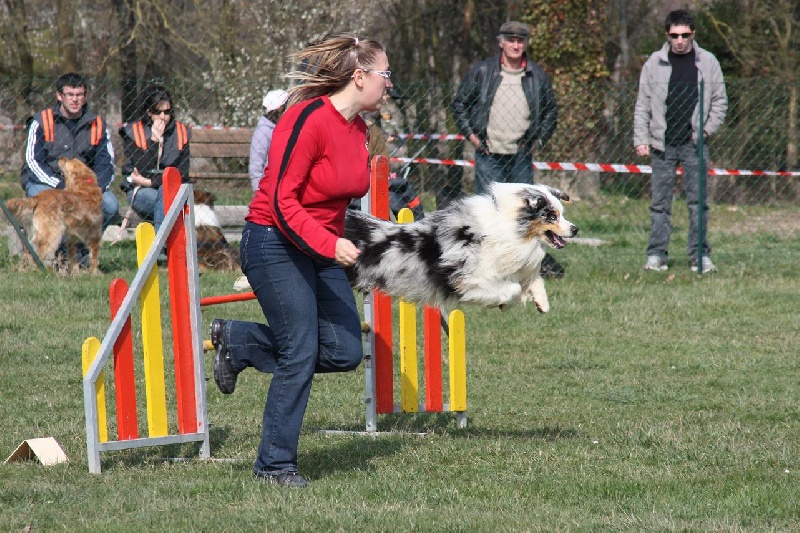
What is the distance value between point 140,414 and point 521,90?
4969 millimetres

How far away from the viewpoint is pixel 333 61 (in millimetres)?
4191

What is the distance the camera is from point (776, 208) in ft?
48.8

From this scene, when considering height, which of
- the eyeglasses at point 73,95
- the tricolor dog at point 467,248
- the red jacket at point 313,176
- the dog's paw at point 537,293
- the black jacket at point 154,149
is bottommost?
the dog's paw at point 537,293

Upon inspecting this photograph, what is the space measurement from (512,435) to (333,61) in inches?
87.6

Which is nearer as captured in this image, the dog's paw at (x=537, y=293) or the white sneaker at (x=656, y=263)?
the dog's paw at (x=537, y=293)

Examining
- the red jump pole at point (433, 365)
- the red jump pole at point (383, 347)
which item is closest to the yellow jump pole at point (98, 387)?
the red jump pole at point (383, 347)

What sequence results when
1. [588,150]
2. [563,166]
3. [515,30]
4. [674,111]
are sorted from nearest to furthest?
[515,30] < [674,111] < [563,166] < [588,150]

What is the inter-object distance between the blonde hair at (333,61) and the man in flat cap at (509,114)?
5416mm

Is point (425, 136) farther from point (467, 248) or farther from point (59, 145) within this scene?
point (467, 248)

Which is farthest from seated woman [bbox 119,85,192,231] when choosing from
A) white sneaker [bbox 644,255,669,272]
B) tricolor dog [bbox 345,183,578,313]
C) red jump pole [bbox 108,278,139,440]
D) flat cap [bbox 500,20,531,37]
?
tricolor dog [bbox 345,183,578,313]

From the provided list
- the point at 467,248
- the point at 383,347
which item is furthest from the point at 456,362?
the point at 467,248

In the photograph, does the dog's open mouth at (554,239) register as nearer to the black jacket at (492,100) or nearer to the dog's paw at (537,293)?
the dog's paw at (537,293)

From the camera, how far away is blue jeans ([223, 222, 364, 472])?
4207 mm

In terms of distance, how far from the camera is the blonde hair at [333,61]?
418 cm
